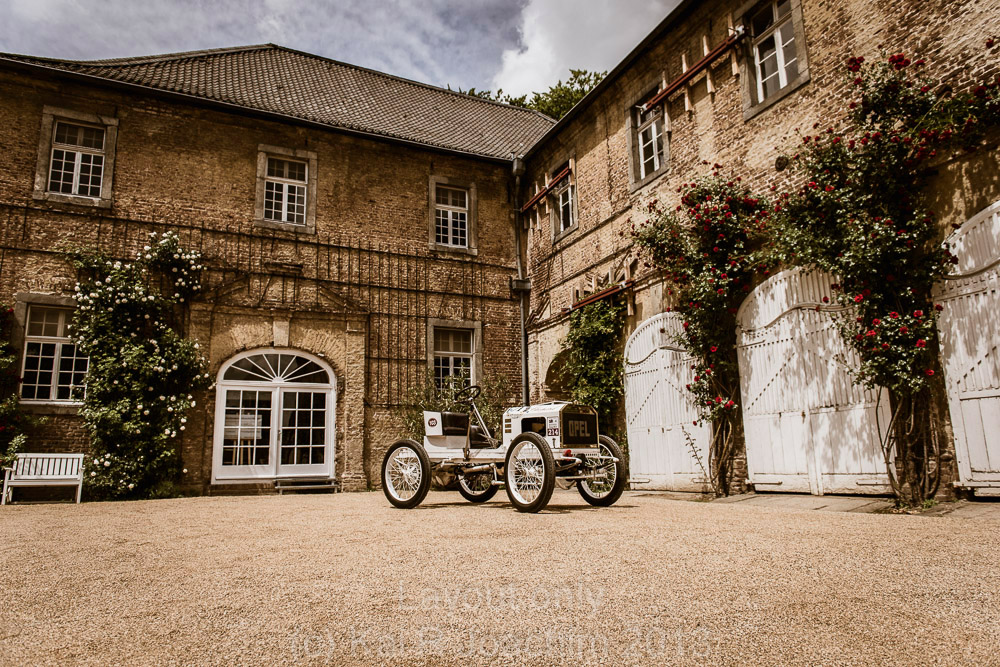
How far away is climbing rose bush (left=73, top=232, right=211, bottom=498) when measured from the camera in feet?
32.1

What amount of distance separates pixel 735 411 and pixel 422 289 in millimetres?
6759

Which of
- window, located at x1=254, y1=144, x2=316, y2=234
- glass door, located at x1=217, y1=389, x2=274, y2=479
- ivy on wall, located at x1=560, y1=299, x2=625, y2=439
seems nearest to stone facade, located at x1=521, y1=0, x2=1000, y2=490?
ivy on wall, located at x1=560, y1=299, x2=625, y2=439

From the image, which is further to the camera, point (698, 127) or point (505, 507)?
point (698, 127)

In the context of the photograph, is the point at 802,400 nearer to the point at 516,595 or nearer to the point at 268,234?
the point at 516,595

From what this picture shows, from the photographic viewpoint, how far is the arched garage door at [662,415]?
29.8ft

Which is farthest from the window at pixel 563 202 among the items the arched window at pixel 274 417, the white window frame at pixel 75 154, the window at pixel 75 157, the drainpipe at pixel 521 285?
the white window frame at pixel 75 154

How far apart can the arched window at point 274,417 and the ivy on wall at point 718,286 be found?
6.55 meters

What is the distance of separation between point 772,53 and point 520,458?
6529mm

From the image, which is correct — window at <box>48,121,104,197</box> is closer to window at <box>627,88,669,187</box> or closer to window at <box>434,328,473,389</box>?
window at <box>434,328,473,389</box>

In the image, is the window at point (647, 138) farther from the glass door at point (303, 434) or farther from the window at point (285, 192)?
the glass door at point (303, 434)

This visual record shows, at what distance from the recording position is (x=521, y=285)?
46.0 feet

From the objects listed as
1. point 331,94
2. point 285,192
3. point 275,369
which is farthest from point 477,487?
Result: point 331,94

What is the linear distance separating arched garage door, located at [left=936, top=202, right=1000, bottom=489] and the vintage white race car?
3063mm

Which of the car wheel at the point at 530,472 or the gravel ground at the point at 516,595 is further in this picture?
the car wheel at the point at 530,472
